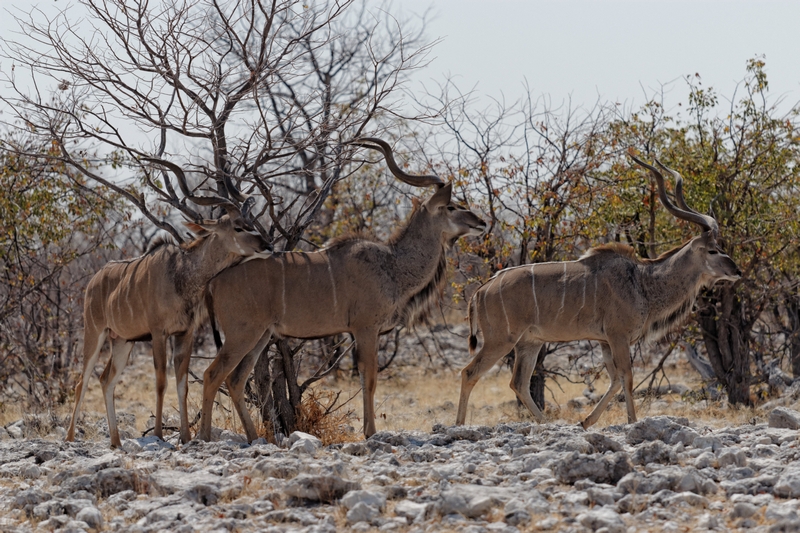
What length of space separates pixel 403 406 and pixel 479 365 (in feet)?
14.7

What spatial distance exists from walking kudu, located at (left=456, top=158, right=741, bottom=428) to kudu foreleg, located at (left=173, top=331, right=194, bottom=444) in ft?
7.50

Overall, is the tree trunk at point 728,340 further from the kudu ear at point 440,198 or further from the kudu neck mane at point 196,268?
the kudu neck mane at point 196,268

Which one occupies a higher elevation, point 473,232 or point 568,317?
point 473,232

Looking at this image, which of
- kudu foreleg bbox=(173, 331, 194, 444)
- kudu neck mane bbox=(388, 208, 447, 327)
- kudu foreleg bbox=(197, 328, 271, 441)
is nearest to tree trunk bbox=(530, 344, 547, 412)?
kudu neck mane bbox=(388, 208, 447, 327)

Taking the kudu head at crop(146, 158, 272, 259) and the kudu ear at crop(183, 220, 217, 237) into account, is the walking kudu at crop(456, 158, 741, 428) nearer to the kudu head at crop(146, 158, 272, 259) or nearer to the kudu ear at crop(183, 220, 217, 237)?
the kudu head at crop(146, 158, 272, 259)

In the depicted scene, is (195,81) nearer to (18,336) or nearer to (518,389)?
(518,389)

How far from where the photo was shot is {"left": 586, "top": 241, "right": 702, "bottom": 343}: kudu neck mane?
843 cm

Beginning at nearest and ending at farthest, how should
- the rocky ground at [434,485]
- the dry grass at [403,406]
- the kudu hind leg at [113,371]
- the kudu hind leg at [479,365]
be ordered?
the rocky ground at [434,485]
the kudu hind leg at [113,371]
the kudu hind leg at [479,365]
the dry grass at [403,406]

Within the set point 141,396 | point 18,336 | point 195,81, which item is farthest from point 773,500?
point 141,396

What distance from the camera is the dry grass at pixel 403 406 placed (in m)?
8.41

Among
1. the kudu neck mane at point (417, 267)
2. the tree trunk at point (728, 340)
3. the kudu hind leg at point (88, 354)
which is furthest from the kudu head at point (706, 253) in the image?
the kudu hind leg at point (88, 354)

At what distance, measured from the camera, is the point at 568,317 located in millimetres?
8305

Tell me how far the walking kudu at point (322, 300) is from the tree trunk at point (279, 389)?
534 millimetres

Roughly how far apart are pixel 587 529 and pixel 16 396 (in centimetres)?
1007
